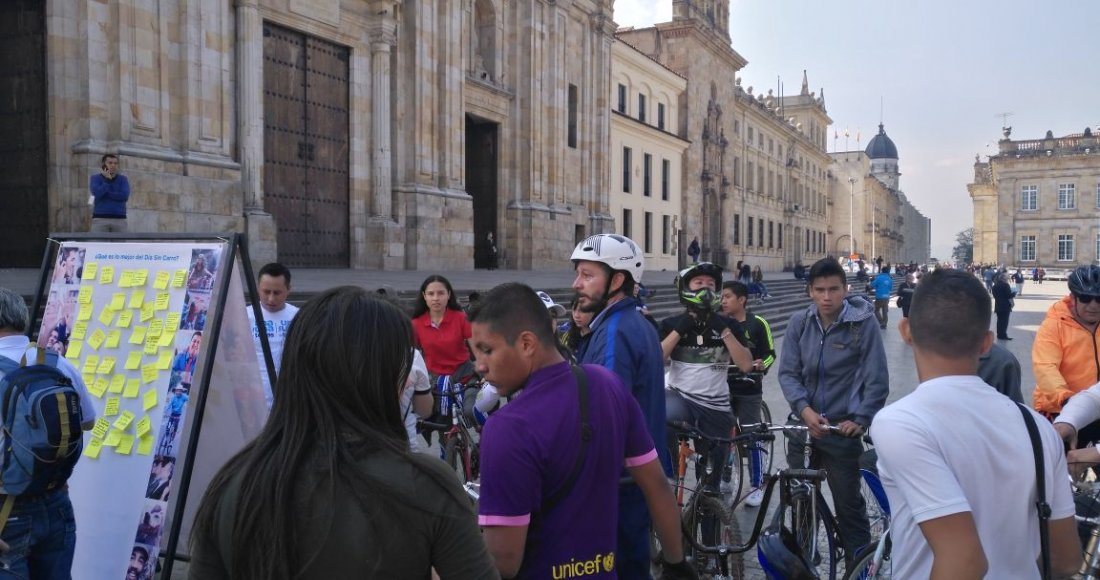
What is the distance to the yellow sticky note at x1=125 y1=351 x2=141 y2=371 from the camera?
4.05 meters

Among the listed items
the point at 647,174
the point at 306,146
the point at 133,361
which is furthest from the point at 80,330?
the point at 647,174

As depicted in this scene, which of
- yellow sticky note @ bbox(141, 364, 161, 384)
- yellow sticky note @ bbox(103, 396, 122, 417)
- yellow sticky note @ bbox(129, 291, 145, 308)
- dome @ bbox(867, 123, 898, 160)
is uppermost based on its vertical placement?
dome @ bbox(867, 123, 898, 160)

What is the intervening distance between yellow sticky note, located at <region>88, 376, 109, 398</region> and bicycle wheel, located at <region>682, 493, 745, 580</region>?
3219mm

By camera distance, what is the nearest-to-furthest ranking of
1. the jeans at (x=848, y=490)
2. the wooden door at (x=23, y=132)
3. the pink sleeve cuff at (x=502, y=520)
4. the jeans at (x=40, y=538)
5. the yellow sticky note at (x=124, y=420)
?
1. the pink sleeve cuff at (x=502, y=520)
2. the jeans at (x=40, y=538)
3. the yellow sticky note at (x=124, y=420)
4. the jeans at (x=848, y=490)
5. the wooden door at (x=23, y=132)

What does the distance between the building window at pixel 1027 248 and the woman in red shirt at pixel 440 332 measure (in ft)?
269

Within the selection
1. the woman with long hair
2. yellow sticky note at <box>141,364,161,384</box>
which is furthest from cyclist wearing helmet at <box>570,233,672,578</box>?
yellow sticky note at <box>141,364,161,384</box>

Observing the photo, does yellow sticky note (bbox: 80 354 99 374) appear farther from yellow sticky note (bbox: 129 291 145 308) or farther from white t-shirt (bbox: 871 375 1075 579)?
white t-shirt (bbox: 871 375 1075 579)

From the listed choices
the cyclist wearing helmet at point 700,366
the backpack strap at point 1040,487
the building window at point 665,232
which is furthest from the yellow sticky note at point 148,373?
the building window at point 665,232

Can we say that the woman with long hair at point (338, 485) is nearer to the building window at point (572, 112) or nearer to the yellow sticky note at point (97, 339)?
the yellow sticky note at point (97, 339)

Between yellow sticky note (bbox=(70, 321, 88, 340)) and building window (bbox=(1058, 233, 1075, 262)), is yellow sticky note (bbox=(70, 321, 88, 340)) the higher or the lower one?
the lower one

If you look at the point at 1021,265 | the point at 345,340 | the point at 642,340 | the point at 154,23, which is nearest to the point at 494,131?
the point at 154,23

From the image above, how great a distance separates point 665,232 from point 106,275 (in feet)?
127

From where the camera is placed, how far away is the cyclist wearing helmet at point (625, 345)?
3.03m

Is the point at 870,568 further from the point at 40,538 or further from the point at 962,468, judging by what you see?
the point at 40,538
